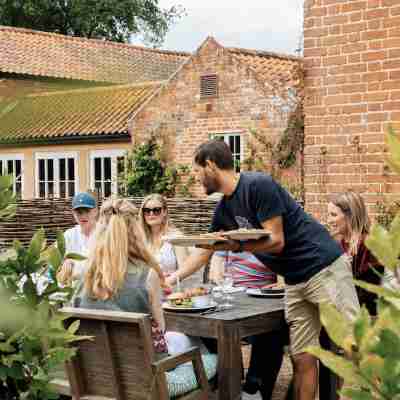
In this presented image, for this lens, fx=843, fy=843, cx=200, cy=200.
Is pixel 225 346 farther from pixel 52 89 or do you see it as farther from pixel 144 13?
pixel 144 13

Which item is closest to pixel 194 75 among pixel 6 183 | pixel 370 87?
pixel 370 87

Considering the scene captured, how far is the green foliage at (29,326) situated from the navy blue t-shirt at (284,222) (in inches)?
91.0

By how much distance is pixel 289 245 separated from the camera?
4.45 meters

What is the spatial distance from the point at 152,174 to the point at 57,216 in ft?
12.7

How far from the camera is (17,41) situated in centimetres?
2700

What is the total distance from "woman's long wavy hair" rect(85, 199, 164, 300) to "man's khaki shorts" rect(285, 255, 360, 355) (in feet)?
2.76

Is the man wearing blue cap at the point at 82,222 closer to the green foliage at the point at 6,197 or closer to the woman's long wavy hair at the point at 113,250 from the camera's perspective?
the woman's long wavy hair at the point at 113,250

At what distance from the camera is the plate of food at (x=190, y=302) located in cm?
475

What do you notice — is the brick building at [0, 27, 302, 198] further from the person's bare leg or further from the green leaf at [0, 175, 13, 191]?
the green leaf at [0, 175, 13, 191]

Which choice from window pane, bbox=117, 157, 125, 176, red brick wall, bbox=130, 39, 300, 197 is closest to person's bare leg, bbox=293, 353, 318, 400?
red brick wall, bbox=130, 39, 300, 197

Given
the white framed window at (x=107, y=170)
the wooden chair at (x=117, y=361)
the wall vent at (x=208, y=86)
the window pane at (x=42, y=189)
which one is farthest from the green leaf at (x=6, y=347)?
the window pane at (x=42, y=189)

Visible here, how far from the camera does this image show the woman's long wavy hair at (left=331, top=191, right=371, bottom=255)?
5176 millimetres

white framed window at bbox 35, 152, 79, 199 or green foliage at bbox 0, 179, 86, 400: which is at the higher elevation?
green foliage at bbox 0, 179, 86, 400

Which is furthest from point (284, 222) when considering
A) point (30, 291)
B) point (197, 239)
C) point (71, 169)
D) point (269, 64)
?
point (71, 169)
